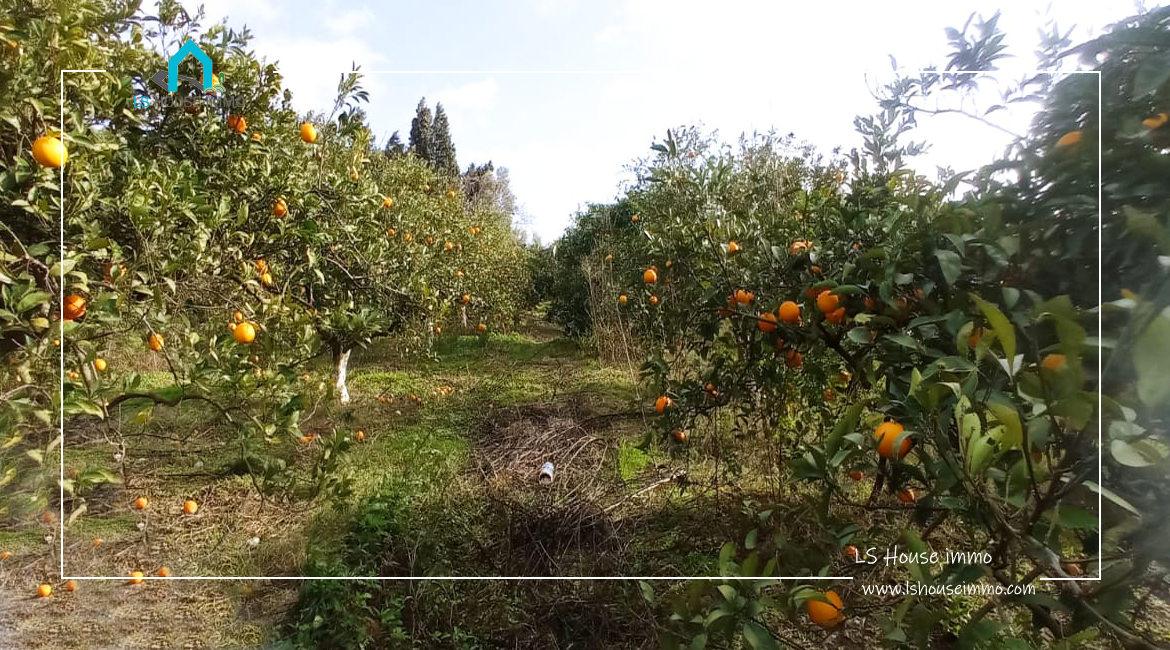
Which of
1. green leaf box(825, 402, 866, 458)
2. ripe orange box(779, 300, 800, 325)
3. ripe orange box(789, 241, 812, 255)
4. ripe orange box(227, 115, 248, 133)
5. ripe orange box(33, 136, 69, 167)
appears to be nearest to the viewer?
green leaf box(825, 402, 866, 458)

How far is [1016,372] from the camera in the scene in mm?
456

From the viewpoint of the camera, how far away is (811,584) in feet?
2.18

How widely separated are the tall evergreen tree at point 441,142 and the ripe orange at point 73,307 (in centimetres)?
62

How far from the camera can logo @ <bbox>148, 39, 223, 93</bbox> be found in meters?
0.95

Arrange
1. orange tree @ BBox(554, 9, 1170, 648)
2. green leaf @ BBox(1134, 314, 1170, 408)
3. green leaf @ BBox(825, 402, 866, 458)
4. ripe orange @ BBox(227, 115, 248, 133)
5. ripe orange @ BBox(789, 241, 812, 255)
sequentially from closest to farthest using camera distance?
green leaf @ BBox(1134, 314, 1170, 408), orange tree @ BBox(554, 9, 1170, 648), green leaf @ BBox(825, 402, 866, 458), ripe orange @ BBox(789, 241, 812, 255), ripe orange @ BBox(227, 115, 248, 133)

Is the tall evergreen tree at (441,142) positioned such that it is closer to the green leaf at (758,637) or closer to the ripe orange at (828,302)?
the ripe orange at (828,302)

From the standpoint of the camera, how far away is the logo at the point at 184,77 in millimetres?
950

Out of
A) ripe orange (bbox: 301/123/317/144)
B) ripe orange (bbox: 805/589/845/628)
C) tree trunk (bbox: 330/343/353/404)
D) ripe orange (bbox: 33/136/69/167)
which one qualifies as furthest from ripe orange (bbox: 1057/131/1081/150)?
tree trunk (bbox: 330/343/353/404)

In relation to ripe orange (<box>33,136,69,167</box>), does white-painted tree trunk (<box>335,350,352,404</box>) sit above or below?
below

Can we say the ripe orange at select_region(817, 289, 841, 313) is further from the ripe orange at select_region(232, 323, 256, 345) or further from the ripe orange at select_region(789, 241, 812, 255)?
the ripe orange at select_region(232, 323, 256, 345)

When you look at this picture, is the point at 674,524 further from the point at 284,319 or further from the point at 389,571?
the point at 284,319

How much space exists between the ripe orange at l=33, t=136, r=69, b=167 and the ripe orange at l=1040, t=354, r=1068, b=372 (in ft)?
Result: 3.67

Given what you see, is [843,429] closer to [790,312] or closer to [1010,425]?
[1010,425]

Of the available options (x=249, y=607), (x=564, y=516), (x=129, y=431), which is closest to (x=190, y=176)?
(x=249, y=607)
